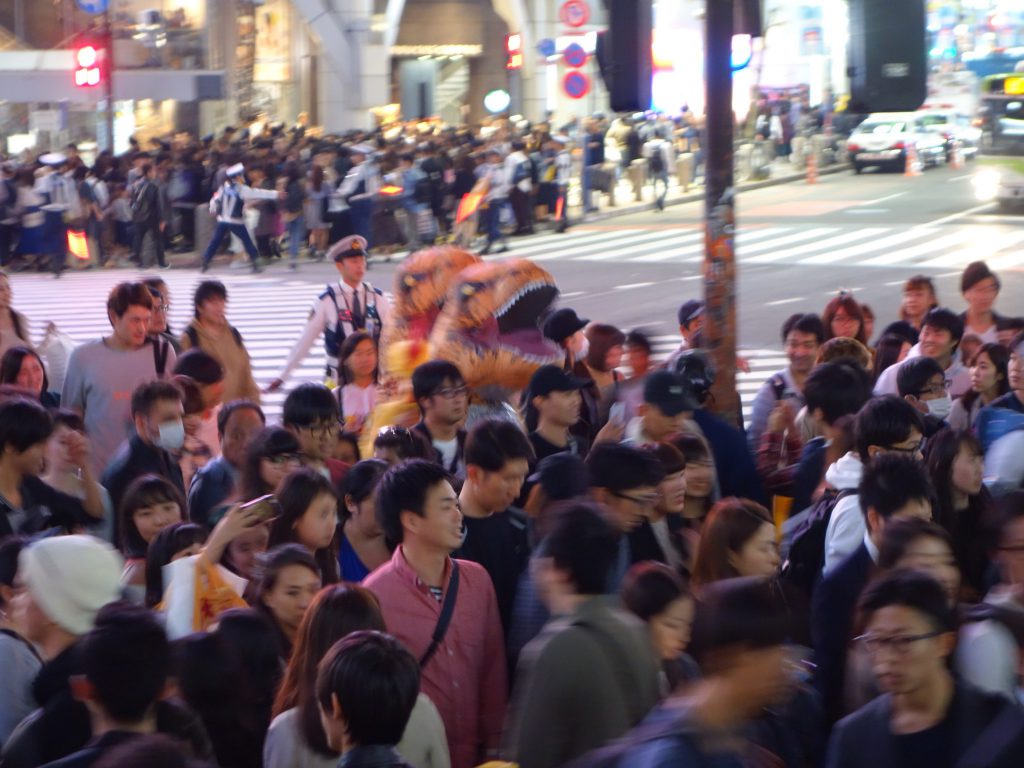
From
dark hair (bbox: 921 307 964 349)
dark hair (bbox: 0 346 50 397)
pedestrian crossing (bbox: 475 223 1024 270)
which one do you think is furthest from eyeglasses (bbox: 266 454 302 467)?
pedestrian crossing (bbox: 475 223 1024 270)

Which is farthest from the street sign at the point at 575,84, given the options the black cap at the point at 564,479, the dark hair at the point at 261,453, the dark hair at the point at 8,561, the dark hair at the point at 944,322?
the dark hair at the point at 8,561

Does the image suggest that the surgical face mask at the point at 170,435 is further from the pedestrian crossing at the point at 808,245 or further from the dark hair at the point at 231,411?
the pedestrian crossing at the point at 808,245

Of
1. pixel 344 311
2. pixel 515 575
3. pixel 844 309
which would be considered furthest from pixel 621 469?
pixel 344 311

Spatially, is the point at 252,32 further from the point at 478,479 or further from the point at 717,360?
the point at 478,479

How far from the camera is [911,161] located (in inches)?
1758

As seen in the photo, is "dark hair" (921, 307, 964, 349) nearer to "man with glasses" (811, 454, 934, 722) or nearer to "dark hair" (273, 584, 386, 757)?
"man with glasses" (811, 454, 934, 722)

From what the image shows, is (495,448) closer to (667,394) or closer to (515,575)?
(515,575)

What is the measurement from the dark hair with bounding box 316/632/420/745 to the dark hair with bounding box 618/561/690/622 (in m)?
0.91

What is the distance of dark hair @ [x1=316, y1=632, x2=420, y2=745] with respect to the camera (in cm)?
364

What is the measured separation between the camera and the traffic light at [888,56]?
7879mm

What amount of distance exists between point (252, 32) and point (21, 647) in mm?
39804

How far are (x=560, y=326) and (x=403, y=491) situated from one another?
13.3ft

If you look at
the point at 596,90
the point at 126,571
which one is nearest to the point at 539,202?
the point at 596,90

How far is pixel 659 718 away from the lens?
3314 millimetres
